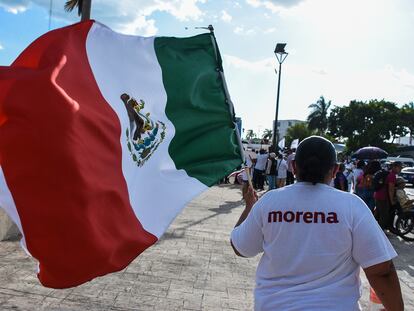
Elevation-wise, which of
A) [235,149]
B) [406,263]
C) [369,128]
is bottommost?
[369,128]

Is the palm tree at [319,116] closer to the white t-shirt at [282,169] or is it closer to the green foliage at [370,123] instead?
the green foliage at [370,123]

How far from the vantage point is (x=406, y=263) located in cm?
784

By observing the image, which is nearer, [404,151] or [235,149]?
[235,149]

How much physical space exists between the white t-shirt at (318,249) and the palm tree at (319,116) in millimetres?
91294

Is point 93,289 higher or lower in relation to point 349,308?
lower

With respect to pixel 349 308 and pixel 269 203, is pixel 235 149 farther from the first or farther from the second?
pixel 349 308

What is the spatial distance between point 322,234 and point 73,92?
164cm

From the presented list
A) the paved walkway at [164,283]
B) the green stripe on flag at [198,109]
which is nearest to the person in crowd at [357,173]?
the paved walkway at [164,283]

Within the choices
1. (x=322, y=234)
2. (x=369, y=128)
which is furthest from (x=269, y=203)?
(x=369, y=128)

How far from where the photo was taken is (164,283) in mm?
5457

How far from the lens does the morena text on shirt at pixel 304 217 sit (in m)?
2.24

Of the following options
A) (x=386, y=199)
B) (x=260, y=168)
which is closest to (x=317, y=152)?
(x=386, y=199)

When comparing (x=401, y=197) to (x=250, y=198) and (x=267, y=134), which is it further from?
(x=267, y=134)

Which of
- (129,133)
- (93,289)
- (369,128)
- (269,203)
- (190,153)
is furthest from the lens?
(369,128)
